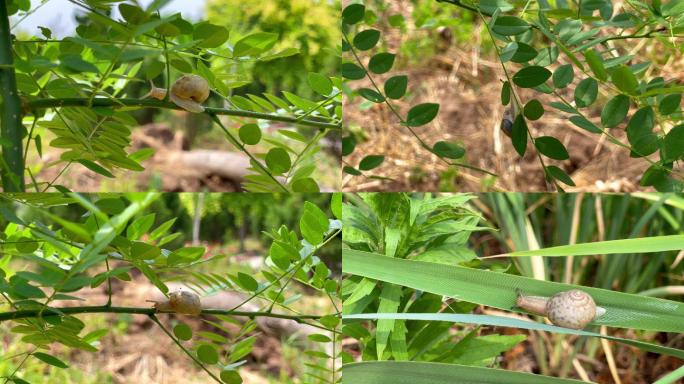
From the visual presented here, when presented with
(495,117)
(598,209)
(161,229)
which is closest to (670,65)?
(495,117)

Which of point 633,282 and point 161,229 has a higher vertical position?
point 161,229

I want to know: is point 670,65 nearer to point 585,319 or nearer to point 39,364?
point 585,319

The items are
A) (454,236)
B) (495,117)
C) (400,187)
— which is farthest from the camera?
(495,117)

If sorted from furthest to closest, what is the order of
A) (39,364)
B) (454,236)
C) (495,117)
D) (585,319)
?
(495,117) → (39,364) → (454,236) → (585,319)

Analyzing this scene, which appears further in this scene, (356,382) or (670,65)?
(670,65)

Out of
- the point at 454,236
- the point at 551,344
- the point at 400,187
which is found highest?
the point at 454,236

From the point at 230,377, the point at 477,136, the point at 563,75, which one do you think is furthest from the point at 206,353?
the point at 477,136

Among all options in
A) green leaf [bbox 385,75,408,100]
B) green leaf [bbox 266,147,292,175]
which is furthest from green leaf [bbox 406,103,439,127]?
green leaf [bbox 266,147,292,175]

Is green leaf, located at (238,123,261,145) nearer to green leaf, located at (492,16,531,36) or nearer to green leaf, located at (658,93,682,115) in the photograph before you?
green leaf, located at (492,16,531,36)

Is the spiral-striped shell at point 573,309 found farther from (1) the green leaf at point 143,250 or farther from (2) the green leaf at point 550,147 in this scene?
(1) the green leaf at point 143,250
